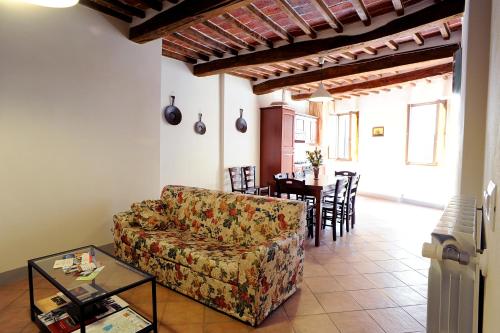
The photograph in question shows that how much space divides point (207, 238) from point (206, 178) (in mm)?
2607

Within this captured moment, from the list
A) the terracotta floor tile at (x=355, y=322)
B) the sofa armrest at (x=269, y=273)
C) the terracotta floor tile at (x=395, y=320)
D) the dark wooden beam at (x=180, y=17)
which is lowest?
the terracotta floor tile at (x=355, y=322)

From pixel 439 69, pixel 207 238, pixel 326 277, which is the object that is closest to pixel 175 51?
pixel 207 238

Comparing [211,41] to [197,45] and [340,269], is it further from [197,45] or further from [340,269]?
[340,269]

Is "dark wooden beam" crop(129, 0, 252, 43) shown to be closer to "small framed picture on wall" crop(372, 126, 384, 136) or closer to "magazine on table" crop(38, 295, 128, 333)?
"magazine on table" crop(38, 295, 128, 333)

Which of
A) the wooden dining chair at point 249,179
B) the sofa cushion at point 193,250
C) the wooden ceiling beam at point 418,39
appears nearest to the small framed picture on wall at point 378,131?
the wooden ceiling beam at point 418,39

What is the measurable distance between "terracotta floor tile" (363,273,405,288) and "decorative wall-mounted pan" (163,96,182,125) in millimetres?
3534

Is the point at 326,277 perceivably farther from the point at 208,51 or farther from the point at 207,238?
the point at 208,51

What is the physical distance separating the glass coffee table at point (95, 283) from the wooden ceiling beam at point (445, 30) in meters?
4.10

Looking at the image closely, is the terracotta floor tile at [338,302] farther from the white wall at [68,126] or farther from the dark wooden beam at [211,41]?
the dark wooden beam at [211,41]

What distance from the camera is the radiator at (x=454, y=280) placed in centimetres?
78

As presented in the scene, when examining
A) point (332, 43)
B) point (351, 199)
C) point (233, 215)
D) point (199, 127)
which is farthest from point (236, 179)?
point (332, 43)

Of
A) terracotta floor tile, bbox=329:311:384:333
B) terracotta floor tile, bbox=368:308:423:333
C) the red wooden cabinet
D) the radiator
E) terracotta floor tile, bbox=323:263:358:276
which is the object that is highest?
the red wooden cabinet

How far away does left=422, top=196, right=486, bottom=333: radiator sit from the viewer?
0.78m

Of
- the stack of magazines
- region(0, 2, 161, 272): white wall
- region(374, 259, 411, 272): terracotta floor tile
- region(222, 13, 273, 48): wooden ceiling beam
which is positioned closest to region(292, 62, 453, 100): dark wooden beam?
region(222, 13, 273, 48): wooden ceiling beam
